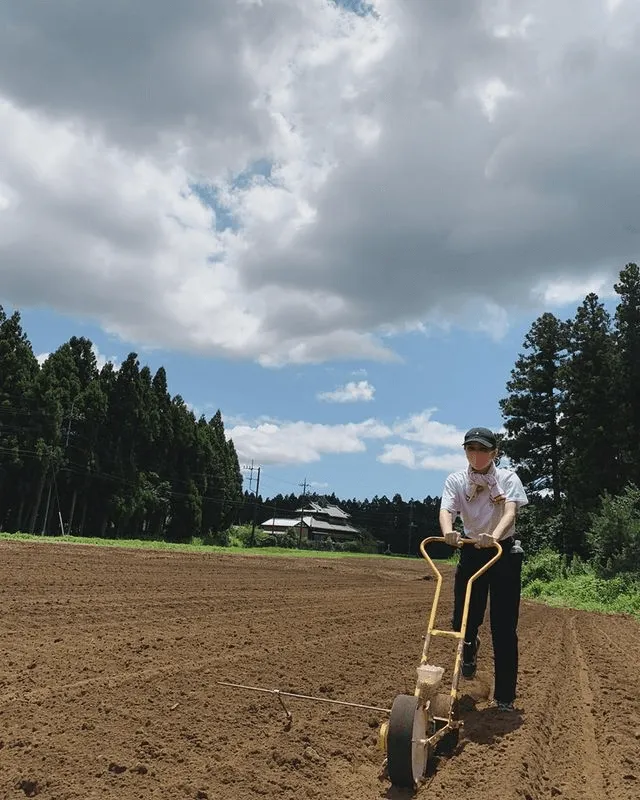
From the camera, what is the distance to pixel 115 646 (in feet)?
20.8

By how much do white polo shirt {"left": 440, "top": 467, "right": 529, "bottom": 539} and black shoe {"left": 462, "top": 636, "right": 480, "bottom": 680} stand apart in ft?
2.96

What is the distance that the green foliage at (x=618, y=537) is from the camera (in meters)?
22.6

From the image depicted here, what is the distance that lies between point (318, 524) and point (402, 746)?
11025 centimetres

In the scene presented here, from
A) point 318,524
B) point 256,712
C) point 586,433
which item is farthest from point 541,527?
point 318,524

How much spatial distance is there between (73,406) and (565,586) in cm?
3725

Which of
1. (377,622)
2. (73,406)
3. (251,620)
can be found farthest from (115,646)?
(73,406)

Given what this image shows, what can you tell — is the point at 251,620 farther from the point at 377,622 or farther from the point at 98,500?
the point at 98,500

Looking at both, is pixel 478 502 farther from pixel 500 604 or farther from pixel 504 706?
pixel 504 706

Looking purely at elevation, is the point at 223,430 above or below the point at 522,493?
above

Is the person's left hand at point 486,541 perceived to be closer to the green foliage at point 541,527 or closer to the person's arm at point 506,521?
the person's arm at point 506,521

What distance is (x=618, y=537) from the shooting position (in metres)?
23.4

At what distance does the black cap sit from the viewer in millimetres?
4871

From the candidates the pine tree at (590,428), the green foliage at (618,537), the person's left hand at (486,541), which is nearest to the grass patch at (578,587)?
the green foliage at (618,537)

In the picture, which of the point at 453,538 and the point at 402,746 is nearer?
the point at 402,746
